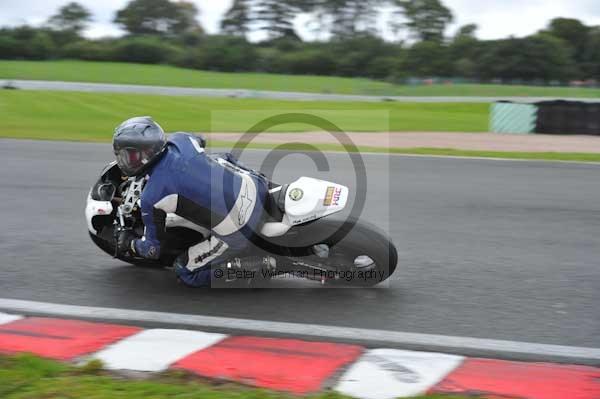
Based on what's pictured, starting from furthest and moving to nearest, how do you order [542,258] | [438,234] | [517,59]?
[517,59]
[438,234]
[542,258]

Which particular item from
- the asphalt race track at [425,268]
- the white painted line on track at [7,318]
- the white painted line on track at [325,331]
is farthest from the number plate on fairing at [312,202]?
the white painted line on track at [7,318]

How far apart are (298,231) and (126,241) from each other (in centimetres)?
130

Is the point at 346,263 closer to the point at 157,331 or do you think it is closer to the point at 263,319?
the point at 263,319

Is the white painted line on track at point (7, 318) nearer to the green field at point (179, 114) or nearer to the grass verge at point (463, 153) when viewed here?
the grass verge at point (463, 153)

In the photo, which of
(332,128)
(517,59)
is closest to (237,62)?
(517,59)

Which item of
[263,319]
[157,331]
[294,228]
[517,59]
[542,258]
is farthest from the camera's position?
[517,59]

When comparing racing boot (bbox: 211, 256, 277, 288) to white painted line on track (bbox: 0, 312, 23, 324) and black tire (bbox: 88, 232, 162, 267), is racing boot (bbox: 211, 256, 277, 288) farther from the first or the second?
white painted line on track (bbox: 0, 312, 23, 324)

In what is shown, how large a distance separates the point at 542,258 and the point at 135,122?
3911 mm

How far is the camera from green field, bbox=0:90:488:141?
22875 millimetres

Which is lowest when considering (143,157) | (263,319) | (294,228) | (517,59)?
(263,319)

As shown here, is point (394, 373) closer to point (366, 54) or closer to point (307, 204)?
point (307, 204)

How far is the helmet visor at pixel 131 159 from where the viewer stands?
5.13 meters

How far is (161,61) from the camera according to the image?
246 feet

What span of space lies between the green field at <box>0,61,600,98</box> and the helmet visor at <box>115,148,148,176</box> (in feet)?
140
